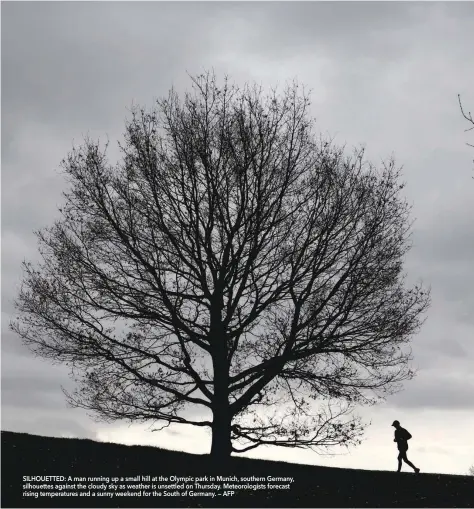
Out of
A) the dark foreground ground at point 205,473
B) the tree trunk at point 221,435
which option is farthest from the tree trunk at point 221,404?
the dark foreground ground at point 205,473

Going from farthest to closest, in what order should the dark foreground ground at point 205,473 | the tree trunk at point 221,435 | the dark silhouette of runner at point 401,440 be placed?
the dark silhouette of runner at point 401,440 < the tree trunk at point 221,435 < the dark foreground ground at point 205,473

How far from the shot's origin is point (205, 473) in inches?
830

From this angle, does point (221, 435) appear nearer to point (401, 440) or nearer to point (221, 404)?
point (221, 404)

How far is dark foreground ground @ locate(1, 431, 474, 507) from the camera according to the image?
749 inches

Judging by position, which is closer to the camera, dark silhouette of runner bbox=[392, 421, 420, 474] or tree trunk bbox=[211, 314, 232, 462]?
tree trunk bbox=[211, 314, 232, 462]

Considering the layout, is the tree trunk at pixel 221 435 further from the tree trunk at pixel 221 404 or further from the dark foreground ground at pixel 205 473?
the dark foreground ground at pixel 205 473

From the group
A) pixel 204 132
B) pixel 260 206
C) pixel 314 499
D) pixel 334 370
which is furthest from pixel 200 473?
pixel 204 132

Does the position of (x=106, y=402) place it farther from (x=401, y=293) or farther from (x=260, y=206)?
(x=401, y=293)

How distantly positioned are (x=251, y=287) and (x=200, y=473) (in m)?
5.99

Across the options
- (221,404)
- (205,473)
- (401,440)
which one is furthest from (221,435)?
(401,440)

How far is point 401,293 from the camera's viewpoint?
23.5 m

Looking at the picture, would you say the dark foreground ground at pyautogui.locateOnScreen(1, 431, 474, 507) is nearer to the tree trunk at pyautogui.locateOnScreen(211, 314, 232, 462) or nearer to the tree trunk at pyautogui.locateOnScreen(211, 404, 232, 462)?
the tree trunk at pyautogui.locateOnScreen(211, 404, 232, 462)

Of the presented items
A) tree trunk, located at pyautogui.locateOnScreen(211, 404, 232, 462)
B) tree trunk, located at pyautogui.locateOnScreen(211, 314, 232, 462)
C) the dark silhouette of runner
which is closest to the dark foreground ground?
tree trunk, located at pyautogui.locateOnScreen(211, 404, 232, 462)

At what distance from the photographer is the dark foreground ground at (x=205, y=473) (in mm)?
19016
